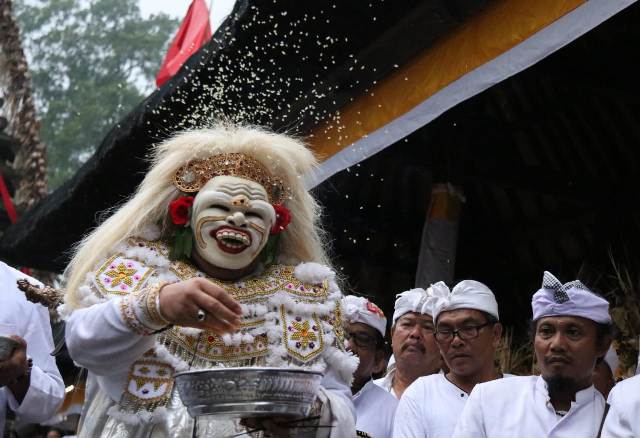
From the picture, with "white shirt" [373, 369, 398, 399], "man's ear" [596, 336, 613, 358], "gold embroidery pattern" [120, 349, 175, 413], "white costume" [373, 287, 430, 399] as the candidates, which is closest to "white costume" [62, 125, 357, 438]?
"gold embroidery pattern" [120, 349, 175, 413]

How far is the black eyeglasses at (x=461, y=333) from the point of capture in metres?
5.21

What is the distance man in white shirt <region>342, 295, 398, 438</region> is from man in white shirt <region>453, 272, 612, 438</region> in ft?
2.96

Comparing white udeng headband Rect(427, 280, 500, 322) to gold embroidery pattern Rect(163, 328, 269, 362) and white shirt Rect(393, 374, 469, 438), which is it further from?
gold embroidery pattern Rect(163, 328, 269, 362)

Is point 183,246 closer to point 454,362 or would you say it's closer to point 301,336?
point 301,336

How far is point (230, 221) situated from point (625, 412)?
4.82ft

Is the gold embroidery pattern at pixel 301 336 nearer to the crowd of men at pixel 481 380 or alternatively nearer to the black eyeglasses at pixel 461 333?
the crowd of men at pixel 481 380

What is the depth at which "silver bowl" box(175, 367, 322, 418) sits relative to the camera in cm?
315

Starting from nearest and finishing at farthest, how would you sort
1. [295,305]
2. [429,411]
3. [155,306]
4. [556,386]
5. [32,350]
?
[155,306] → [295,305] → [556,386] → [32,350] → [429,411]

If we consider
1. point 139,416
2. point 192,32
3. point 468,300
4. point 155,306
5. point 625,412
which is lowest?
point 139,416

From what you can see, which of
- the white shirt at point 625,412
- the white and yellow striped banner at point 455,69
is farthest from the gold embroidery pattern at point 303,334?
the white shirt at point 625,412

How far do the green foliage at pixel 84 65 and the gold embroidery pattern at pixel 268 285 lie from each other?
99.8ft

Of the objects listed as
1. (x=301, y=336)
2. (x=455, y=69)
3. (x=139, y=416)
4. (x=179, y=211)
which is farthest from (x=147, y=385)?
(x=455, y=69)

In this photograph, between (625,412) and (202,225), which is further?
(625,412)

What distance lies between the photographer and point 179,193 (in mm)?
4035
